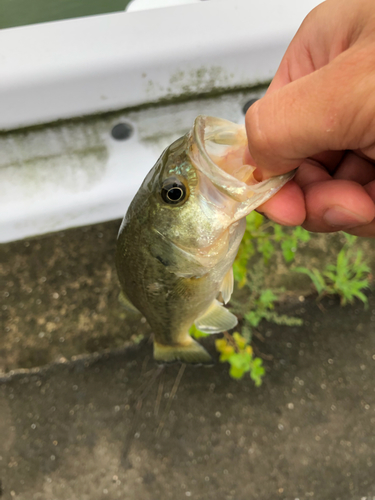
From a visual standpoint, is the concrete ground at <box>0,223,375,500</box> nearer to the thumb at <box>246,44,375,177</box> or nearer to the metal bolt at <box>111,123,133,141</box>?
the metal bolt at <box>111,123,133,141</box>

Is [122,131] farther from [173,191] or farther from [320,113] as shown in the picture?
[320,113]

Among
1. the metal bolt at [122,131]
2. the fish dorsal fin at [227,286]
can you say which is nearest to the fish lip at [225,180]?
the fish dorsal fin at [227,286]

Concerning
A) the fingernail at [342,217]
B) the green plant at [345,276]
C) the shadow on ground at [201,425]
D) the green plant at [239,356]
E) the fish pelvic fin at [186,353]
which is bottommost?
the shadow on ground at [201,425]

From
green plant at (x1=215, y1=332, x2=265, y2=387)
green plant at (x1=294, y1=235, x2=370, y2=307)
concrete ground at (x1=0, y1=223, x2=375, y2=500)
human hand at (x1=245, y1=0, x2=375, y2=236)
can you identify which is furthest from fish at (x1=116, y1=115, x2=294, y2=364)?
green plant at (x1=294, y1=235, x2=370, y2=307)

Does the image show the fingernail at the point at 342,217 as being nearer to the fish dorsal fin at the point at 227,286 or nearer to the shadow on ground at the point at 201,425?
the fish dorsal fin at the point at 227,286

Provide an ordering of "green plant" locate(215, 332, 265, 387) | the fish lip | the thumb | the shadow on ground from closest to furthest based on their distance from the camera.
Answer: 1. the thumb
2. the fish lip
3. "green plant" locate(215, 332, 265, 387)
4. the shadow on ground

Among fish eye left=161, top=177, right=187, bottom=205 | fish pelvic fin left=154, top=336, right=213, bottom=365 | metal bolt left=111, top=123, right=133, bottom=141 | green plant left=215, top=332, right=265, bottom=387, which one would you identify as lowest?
green plant left=215, top=332, right=265, bottom=387
